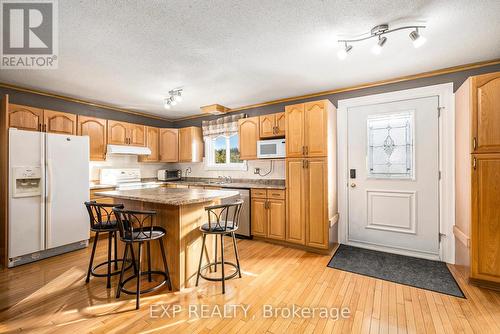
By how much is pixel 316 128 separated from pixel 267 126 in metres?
1.00

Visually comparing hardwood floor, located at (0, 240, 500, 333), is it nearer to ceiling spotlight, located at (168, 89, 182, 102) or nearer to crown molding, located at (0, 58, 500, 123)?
crown molding, located at (0, 58, 500, 123)

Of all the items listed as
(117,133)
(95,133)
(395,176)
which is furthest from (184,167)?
(395,176)

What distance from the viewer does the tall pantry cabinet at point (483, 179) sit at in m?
2.22

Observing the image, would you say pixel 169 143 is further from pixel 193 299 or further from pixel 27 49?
pixel 193 299

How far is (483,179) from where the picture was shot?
2.27m

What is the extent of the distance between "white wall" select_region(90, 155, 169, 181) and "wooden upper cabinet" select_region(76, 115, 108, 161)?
305 millimetres

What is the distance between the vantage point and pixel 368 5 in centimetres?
175

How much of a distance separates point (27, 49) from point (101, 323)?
9.23 ft

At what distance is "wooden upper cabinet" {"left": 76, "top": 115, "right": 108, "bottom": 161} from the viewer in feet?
12.9

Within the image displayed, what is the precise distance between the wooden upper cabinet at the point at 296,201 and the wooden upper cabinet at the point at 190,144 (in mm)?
2494

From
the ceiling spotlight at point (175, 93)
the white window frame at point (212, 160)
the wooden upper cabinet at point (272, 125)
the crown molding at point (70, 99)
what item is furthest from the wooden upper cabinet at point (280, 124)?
the crown molding at point (70, 99)

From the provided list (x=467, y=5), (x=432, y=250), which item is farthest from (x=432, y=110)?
(x=432, y=250)

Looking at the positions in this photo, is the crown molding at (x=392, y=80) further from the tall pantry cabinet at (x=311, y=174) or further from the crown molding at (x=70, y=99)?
the crown molding at (x=70, y=99)
